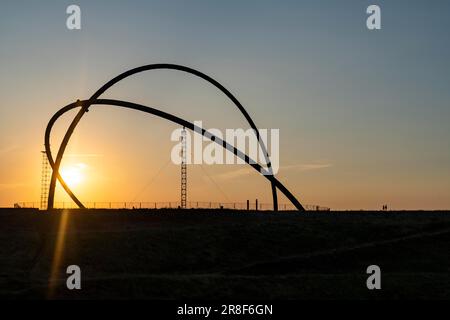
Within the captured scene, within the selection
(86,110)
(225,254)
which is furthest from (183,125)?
(225,254)

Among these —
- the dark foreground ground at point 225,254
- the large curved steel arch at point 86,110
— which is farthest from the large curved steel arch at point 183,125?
the dark foreground ground at point 225,254

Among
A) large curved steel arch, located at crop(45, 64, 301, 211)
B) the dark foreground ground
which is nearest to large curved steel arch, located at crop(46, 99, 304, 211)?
large curved steel arch, located at crop(45, 64, 301, 211)

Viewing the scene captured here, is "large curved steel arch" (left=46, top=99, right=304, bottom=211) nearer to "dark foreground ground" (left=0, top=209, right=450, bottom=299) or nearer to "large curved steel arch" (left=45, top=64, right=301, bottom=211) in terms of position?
"large curved steel arch" (left=45, top=64, right=301, bottom=211)

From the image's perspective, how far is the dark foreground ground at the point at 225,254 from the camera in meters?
41.6

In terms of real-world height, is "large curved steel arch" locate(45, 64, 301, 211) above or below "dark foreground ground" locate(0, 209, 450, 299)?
above

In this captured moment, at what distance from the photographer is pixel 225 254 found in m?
55.7

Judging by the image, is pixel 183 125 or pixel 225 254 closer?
pixel 225 254

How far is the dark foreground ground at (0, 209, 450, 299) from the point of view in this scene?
137ft

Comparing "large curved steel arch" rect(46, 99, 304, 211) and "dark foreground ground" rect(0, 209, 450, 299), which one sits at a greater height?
"large curved steel arch" rect(46, 99, 304, 211)

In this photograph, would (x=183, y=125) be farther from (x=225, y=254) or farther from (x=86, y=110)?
(x=225, y=254)

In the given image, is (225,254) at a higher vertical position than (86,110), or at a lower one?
lower

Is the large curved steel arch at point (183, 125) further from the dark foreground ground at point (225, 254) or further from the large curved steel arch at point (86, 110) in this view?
the dark foreground ground at point (225, 254)

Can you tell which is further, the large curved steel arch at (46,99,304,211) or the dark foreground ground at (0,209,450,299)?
the large curved steel arch at (46,99,304,211)
